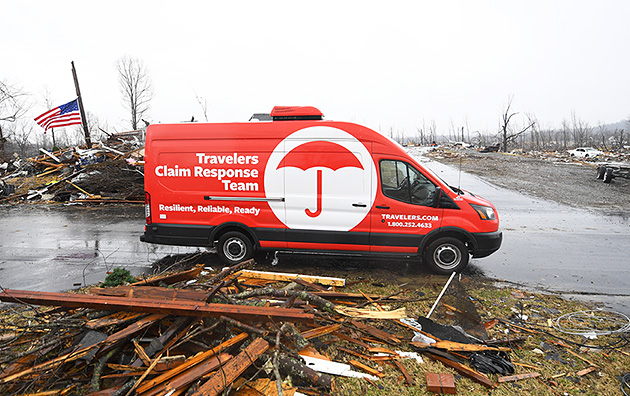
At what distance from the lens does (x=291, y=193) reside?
6.18m

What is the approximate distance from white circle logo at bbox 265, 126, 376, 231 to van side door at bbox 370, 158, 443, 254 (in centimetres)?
21

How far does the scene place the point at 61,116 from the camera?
639 inches

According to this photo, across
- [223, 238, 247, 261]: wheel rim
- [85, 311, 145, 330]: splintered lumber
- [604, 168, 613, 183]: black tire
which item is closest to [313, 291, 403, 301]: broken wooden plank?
[85, 311, 145, 330]: splintered lumber

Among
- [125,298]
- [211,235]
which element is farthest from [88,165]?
[125,298]

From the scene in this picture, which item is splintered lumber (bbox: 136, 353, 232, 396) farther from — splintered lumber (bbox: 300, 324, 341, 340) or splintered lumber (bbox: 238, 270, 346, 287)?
splintered lumber (bbox: 238, 270, 346, 287)

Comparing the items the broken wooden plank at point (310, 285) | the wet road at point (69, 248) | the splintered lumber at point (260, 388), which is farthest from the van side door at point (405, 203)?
the wet road at point (69, 248)

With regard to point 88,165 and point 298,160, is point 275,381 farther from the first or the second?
point 88,165

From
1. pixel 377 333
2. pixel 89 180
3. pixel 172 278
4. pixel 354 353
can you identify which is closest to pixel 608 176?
pixel 377 333

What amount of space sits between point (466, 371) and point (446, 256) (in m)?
2.87

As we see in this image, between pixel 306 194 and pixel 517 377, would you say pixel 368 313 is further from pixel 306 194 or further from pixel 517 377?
pixel 306 194

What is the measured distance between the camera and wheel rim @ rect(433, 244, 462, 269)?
6047 mm

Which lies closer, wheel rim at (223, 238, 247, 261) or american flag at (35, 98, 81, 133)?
wheel rim at (223, 238, 247, 261)

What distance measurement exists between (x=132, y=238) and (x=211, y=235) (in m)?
3.86

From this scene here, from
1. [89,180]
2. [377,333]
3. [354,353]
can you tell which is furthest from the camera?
[89,180]
